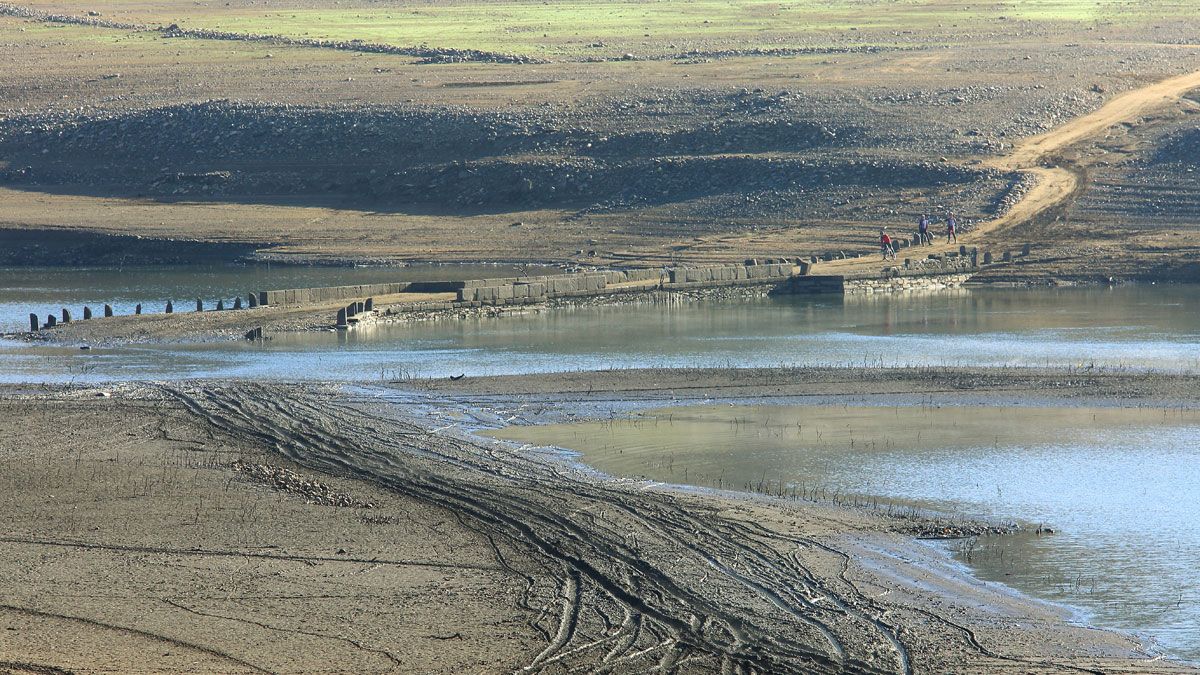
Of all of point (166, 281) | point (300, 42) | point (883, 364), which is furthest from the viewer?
point (300, 42)

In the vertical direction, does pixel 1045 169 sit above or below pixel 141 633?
above

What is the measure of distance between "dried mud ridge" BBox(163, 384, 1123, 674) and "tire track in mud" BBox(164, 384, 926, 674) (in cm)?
2

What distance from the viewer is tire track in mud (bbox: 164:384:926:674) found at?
13.0 m

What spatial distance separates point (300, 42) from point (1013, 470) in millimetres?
Result: 79538

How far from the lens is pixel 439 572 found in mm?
15195

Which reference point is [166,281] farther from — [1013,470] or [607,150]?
[1013,470]

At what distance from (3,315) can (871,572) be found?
3088cm

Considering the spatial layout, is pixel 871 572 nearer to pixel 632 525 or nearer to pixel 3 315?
pixel 632 525

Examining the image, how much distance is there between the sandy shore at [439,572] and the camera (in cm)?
1289

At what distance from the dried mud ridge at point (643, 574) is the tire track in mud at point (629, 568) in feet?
0.06

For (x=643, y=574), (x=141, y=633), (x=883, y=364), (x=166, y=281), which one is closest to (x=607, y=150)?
(x=166, y=281)

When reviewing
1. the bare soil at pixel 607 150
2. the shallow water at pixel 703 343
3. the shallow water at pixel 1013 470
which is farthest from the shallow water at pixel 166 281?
the shallow water at pixel 1013 470

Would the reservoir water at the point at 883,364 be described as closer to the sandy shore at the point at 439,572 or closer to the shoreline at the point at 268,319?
the shoreline at the point at 268,319

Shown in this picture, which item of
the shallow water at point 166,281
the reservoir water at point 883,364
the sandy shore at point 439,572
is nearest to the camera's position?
the sandy shore at point 439,572
